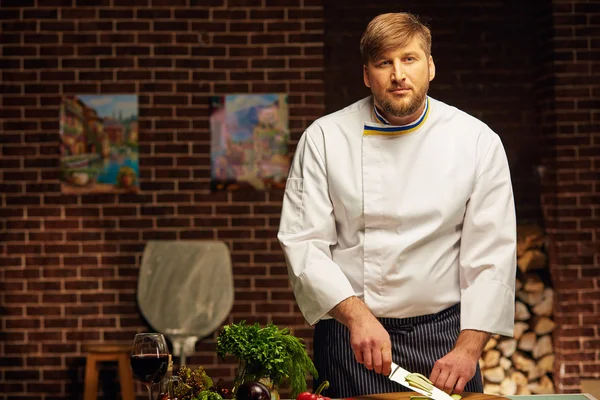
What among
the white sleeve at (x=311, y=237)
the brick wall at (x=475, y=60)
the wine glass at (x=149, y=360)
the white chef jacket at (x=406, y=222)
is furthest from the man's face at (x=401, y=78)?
the brick wall at (x=475, y=60)

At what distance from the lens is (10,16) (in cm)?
452

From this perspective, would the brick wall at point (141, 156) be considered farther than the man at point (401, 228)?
Yes

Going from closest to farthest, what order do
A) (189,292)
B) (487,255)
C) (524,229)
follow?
(487,255)
(189,292)
(524,229)

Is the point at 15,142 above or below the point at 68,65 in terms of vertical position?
below

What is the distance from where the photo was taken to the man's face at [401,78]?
2055 mm

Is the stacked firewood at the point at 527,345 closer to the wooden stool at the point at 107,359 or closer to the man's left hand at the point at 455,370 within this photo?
the wooden stool at the point at 107,359

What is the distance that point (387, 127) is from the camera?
2215mm

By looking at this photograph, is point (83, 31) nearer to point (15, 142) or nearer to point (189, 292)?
point (15, 142)

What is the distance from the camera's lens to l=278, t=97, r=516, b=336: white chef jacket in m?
2.09

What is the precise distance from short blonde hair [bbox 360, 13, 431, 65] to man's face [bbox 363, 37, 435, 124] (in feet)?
0.05

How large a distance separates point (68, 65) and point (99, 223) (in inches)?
33.7

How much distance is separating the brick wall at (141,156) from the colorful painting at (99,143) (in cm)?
5

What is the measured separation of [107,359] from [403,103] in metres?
2.63

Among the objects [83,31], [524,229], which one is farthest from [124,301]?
[524,229]
